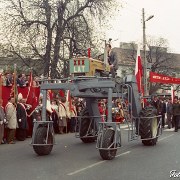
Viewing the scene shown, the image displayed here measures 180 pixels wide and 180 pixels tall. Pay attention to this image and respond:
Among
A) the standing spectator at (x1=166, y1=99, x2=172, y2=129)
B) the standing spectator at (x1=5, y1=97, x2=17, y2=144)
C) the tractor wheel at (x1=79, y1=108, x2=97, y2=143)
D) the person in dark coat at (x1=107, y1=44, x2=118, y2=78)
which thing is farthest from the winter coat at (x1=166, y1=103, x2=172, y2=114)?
the standing spectator at (x1=5, y1=97, x2=17, y2=144)

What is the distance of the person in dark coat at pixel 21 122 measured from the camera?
608 inches

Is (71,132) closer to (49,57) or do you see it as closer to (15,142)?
(15,142)

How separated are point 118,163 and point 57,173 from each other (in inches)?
75.1

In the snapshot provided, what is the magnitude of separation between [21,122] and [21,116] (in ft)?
0.73

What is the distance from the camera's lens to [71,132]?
20.1 metres

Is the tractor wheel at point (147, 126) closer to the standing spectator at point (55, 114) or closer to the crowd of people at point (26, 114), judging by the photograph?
the crowd of people at point (26, 114)

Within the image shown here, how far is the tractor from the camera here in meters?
10.7

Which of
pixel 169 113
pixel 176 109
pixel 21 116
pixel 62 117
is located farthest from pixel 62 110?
pixel 169 113

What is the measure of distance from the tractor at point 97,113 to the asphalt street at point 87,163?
39 centimetres

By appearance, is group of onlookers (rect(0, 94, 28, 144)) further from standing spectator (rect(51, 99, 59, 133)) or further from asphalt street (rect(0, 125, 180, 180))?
standing spectator (rect(51, 99, 59, 133))

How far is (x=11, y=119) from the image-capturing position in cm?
1484

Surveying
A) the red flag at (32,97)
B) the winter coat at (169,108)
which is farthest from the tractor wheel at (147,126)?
the winter coat at (169,108)

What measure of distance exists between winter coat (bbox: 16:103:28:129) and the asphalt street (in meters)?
1.87

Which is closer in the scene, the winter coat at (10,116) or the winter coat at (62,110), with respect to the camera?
the winter coat at (10,116)
